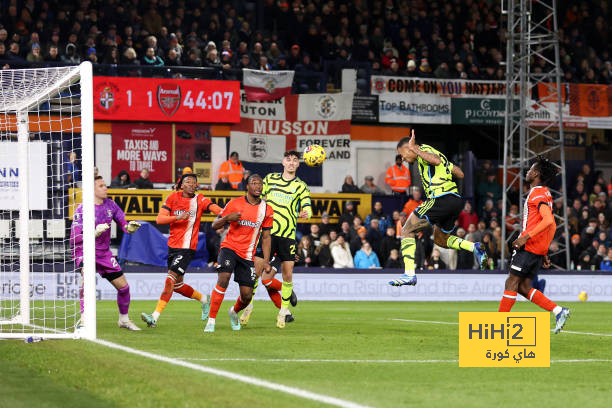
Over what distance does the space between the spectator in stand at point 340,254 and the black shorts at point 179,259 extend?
12.1 metres

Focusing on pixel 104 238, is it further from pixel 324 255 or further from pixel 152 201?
pixel 152 201

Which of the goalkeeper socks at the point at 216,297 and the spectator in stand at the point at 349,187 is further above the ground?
the spectator in stand at the point at 349,187

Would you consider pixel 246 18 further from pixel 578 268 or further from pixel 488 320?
pixel 488 320

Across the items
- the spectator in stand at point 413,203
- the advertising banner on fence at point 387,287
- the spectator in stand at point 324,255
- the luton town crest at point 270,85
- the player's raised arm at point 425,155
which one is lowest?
the advertising banner on fence at point 387,287

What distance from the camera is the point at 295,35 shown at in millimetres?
32656

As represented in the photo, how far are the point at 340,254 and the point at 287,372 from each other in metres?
17.1

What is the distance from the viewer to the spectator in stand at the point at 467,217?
29.0m

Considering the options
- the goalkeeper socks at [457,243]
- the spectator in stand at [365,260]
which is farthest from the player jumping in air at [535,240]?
the spectator in stand at [365,260]

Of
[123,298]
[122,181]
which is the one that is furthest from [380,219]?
[123,298]

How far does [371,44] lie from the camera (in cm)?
3344

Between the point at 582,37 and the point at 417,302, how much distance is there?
54.7 feet

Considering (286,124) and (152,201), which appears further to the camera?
(286,124)

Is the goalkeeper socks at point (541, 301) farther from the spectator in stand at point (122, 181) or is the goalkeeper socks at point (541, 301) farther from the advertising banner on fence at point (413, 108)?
the advertising banner on fence at point (413, 108)

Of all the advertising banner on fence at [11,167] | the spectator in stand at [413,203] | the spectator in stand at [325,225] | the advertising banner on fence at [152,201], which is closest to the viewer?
the advertising banner on fence at [11,167]
